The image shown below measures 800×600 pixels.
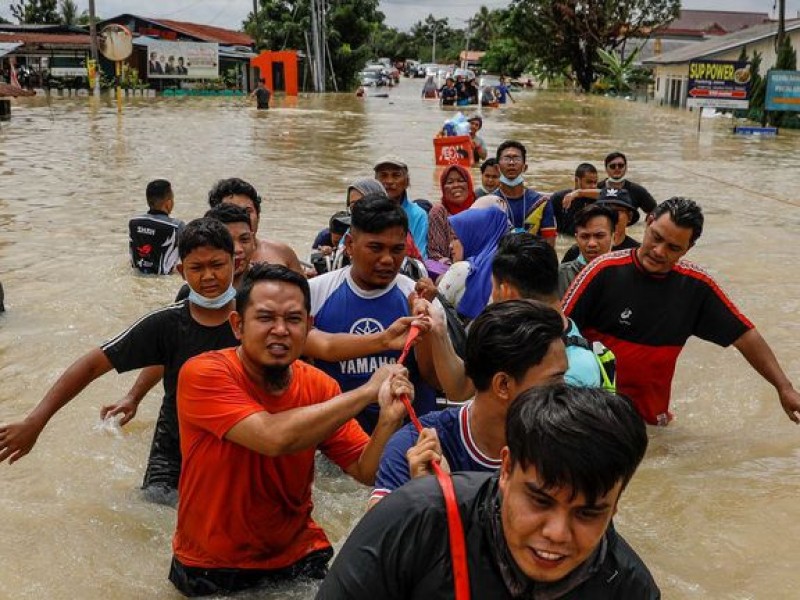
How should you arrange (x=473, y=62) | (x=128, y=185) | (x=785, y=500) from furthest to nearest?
1. (x=473, y=62)
2. (x=128, y=185)
3. (x=785, y=500)

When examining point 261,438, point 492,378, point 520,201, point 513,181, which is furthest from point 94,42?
point 492,378

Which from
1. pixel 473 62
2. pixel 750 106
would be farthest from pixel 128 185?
pixel 473 62

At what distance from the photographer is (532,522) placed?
1745 mm

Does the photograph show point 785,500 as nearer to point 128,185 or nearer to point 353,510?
point 353,510

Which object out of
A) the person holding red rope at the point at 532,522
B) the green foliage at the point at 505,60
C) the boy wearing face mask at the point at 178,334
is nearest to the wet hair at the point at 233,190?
the boy wearing face mask at the point at 178,334

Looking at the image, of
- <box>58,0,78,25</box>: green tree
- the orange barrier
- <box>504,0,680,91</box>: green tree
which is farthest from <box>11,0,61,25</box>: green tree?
the orange barrier

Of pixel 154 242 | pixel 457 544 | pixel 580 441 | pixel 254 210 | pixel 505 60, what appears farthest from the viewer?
pixel 505 60

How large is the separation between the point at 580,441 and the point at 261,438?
136 cm

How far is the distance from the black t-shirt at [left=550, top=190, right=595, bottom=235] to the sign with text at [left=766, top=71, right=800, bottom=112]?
2222cm

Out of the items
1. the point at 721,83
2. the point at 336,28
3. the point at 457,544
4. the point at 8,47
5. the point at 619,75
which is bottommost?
the point at 457,544

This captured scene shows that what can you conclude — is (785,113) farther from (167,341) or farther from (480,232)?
(167,341)

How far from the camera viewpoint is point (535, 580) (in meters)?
1.80

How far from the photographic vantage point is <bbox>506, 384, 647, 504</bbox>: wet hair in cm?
171

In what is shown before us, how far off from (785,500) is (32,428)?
4.10m
